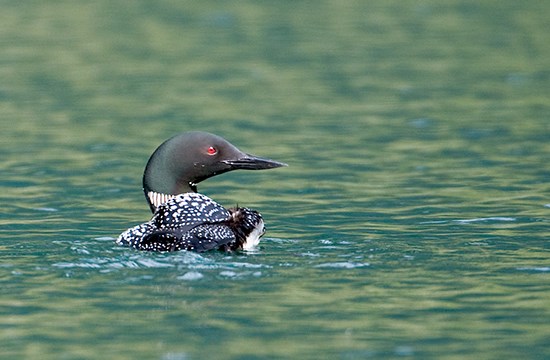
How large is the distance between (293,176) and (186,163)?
8.75 ft

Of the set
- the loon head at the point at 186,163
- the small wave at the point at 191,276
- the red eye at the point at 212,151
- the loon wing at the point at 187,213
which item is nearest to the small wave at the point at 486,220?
the loon head at the point at 186,163

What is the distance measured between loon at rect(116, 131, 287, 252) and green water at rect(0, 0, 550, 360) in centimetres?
12

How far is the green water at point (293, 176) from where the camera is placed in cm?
649

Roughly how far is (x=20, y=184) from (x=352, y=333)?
5.09 m

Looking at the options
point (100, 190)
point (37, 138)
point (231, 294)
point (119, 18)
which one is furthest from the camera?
point (119, 18)

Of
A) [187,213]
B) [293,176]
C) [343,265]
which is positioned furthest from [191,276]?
[293,176]

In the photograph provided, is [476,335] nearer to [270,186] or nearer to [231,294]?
[231,294]

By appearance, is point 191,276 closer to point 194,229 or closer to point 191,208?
point 194,229

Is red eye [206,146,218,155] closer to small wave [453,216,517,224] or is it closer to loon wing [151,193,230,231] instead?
loon wing [151,193,230,231]

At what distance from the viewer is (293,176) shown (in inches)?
439

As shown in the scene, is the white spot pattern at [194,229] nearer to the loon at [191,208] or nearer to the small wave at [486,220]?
Answer: the loon at [191,208]

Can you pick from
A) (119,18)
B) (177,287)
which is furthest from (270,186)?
(119,18)

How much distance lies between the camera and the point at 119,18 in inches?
813

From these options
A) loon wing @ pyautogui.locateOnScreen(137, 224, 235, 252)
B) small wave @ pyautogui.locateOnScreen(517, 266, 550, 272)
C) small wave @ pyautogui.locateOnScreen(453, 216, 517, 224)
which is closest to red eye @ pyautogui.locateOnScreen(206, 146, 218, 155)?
loon wing @ pyautogui.locateOnScreen(137, 224, 235, 252)
